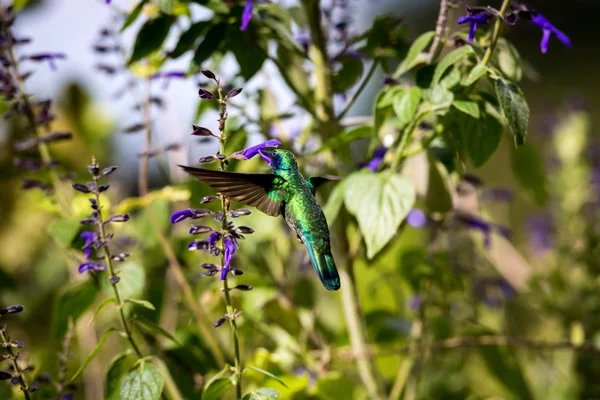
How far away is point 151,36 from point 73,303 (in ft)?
1.19

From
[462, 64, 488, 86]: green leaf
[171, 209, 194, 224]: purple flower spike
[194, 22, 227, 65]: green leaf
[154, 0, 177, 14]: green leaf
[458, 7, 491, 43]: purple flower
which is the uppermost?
[154, 0, 177, 14]: green leaf

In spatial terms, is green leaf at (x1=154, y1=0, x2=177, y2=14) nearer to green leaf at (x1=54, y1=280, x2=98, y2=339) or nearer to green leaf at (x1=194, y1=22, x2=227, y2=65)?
green leaf at (x1=194, y1=22, x2=227, y2=65)

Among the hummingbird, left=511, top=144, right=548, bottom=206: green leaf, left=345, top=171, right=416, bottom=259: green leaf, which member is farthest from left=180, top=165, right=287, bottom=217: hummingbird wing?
left=511, top=144, right=548, bottom=206: green leaf

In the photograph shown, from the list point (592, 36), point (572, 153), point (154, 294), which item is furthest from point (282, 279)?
point (592, 36)

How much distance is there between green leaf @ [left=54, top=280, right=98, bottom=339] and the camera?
0.83m

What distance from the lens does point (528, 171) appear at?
1.02 meters

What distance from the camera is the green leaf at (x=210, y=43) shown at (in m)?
0.80

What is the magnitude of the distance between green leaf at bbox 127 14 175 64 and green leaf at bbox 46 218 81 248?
0.72 ft

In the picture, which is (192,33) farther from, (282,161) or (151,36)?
(282,161)

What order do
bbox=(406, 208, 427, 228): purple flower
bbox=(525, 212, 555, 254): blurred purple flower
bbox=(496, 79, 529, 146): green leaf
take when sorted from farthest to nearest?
bbox=(525, 212, 555, 254): blurred purple flower
bbox=(406, 208, 427, 228): purple flower
bbox=(496, 79, 529, 146): green leaf

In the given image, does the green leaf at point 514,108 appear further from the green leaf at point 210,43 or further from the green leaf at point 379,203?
the green leaf at point 210,43

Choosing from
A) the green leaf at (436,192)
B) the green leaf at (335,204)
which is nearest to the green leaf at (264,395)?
the green leaf at (335,204)

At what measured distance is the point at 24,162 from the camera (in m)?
0.84

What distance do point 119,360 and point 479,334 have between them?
657 millimetres
